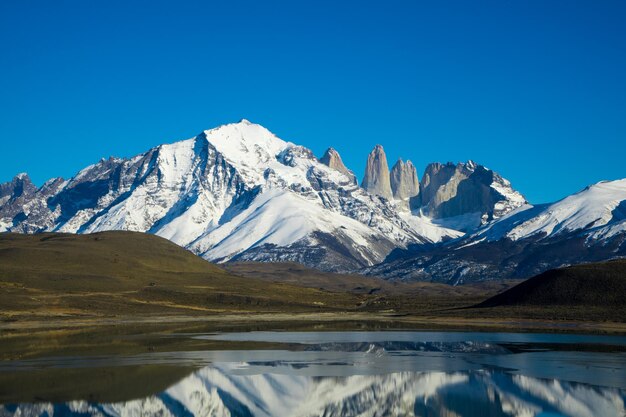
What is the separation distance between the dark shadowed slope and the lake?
59194 millimetres

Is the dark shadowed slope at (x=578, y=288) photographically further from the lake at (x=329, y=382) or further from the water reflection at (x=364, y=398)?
the water reflection at (x=364, y=398)

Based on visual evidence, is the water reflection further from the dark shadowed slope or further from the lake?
the dark shadowed slope

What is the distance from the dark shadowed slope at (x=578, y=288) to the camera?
162 meters

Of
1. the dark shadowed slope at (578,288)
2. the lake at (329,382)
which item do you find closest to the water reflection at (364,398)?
the lake at (329,382)

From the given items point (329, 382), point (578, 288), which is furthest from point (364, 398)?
point (578, 288)

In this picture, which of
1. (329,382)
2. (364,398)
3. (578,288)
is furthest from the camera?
(578,288)

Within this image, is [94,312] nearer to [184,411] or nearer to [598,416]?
[184,411]

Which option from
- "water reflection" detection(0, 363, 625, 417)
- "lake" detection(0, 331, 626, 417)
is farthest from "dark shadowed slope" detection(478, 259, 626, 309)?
"water reflection" detection(0, 363, 625, 417)

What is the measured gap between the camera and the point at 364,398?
2665 inches

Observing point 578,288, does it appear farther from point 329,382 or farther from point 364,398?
point 364,398

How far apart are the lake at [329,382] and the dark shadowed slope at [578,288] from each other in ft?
194

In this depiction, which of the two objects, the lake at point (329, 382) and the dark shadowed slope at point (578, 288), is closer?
the lake at point (329, 382)

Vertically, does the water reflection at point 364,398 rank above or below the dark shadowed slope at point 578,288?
below

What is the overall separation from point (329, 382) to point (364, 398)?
26.5 feet
